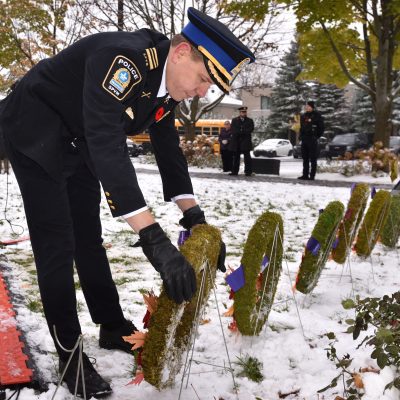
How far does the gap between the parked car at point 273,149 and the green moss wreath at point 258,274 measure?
93.1 feet

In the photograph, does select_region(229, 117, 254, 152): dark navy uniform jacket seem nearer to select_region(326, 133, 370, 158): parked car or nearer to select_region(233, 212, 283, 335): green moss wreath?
select_region(233, 212, 283, 335): green moss wreath

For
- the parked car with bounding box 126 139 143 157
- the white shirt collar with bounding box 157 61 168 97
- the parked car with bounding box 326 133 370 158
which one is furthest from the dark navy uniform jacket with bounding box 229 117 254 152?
the parked car with bounding box 326 133 370 158

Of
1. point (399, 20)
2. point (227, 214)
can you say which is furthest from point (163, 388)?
point (399, 20)

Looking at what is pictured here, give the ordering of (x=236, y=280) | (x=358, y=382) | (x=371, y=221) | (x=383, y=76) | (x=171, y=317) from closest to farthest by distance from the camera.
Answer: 1. (x=171, y=317)
2. (x=358, y=382)
3. (x=236, y=280)
4. (x=371, y=221)
5. (x=383, y=76)

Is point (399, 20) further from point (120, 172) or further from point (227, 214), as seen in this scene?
point (120, 172)

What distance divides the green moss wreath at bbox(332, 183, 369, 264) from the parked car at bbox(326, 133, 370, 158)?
23.8 meters

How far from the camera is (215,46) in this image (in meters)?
1.92

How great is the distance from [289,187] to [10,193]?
5970 millimetres

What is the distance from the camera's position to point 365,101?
132 ft

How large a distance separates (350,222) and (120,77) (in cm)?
263

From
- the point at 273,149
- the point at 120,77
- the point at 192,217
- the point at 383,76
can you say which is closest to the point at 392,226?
the point at 192,217

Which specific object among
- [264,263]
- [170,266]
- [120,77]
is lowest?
[264,263]

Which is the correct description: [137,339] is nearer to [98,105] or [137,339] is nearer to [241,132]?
[98,105]

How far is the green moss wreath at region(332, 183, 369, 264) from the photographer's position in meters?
3.85
